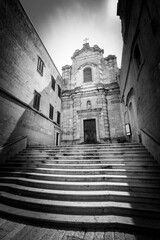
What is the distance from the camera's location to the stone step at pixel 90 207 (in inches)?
112

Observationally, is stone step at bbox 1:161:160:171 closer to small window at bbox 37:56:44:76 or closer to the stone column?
the stone column

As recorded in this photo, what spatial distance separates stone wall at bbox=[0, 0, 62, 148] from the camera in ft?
22.3

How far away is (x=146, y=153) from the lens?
216 inches

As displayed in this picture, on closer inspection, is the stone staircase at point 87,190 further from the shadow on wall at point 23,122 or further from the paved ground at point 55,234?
the shadow on wall at point 23,122

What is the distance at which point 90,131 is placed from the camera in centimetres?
1334

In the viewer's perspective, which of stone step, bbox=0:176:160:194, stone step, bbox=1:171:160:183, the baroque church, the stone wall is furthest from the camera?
the stone wall

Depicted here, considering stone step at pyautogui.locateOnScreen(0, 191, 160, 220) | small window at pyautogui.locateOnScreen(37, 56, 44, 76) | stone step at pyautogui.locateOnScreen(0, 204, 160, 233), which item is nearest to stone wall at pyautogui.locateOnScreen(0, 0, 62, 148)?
small window at pyautogui.locateOnScreen(37, 56, 44, 76)

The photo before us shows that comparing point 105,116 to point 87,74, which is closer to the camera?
point 105,116

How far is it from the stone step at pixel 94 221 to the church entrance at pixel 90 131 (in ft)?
32.8

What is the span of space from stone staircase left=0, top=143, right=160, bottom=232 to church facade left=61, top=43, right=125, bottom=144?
707 cm

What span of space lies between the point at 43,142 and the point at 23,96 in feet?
15.0

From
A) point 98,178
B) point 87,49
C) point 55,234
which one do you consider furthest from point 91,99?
point 55,234

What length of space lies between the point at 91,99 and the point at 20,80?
8637 millimetres

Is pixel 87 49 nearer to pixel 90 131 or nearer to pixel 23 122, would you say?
pixel 90 131
